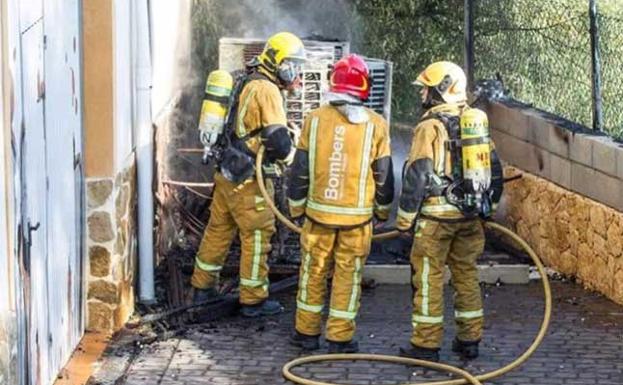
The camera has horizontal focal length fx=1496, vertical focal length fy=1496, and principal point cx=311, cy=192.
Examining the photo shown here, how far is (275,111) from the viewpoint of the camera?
10258 millimetres

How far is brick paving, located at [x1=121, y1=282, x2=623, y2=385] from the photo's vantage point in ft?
30.1

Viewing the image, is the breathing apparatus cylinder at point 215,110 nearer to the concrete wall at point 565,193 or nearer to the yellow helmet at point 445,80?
the yellow helmet at point 445,80

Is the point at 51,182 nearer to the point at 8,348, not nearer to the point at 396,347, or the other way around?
the point at 8,348

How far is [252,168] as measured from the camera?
10398 millimetres

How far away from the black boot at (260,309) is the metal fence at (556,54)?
305cm

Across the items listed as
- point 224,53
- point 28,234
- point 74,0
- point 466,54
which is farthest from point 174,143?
point 28,234

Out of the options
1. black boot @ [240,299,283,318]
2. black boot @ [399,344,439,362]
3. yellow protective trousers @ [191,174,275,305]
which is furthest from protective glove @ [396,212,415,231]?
black boot @ [240,299,283,318]

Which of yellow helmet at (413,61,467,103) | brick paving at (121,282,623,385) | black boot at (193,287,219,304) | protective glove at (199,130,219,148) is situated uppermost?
yellow helmet at (413,61,467,103)

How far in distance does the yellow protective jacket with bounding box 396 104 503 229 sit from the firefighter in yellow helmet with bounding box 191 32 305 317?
4.41ft

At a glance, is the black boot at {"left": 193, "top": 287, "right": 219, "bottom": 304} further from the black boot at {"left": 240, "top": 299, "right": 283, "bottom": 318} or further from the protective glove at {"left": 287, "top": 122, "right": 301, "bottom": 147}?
the protective glove at {"left": 287, "top": 122, "right": 301, "bottom": 147}

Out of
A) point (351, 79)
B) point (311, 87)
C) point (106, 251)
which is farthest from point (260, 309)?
point (311, 87)

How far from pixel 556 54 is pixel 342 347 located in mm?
4372

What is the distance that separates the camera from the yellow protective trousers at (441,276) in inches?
368

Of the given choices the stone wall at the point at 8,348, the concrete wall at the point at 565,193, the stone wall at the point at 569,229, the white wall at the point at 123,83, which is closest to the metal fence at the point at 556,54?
the concrete wall at the point at 565,193
